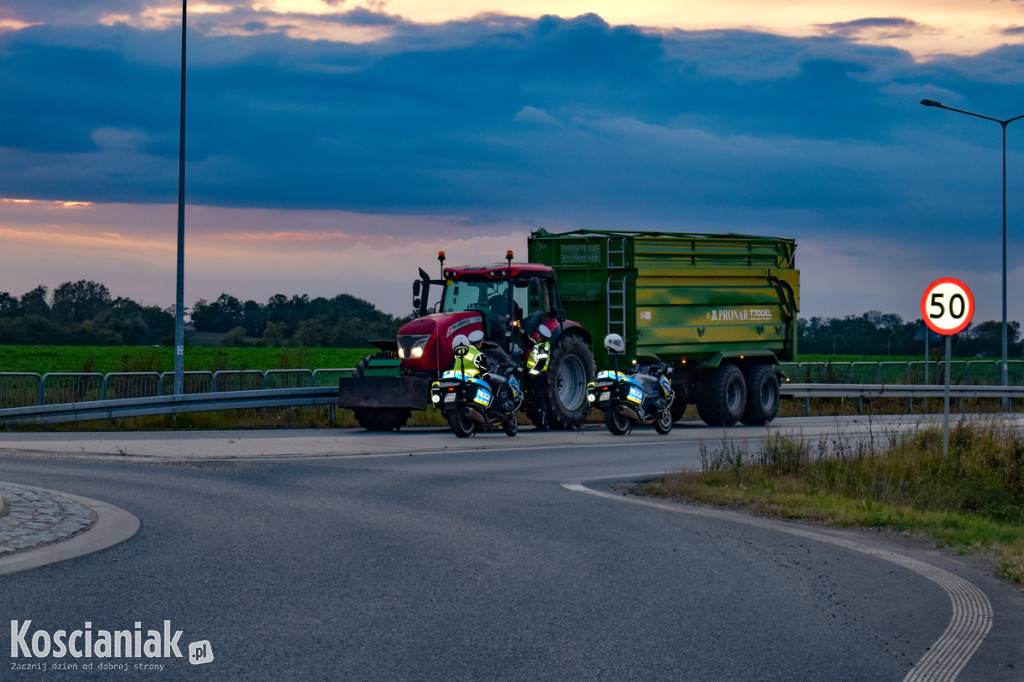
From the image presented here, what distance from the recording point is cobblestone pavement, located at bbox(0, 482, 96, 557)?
346 inches

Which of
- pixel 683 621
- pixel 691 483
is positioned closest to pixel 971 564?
pixel 683 621

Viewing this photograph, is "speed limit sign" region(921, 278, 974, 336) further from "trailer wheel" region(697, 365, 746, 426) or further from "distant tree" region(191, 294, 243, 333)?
"distant tree" region(191, 294, 243, 333)

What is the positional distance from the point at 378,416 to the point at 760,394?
347 inches

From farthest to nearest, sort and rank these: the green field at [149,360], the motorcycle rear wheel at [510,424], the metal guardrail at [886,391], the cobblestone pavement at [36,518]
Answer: the metal guardrail at [886,391], the green field at [149,360], the motorcycle rear wheel at [510,424], the cobblestone pavement at [36,518]

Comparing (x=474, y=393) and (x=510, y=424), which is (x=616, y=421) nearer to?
(x=510, y=424)

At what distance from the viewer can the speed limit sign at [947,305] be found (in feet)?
52.9

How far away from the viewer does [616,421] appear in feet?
72.3

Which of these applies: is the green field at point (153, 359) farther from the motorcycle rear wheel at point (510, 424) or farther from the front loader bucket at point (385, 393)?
the motorcycle rear wheel at point (510, 424)

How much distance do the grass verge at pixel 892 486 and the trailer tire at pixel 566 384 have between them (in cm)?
618

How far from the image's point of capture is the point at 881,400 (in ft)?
116

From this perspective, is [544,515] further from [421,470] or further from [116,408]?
[116,408]
